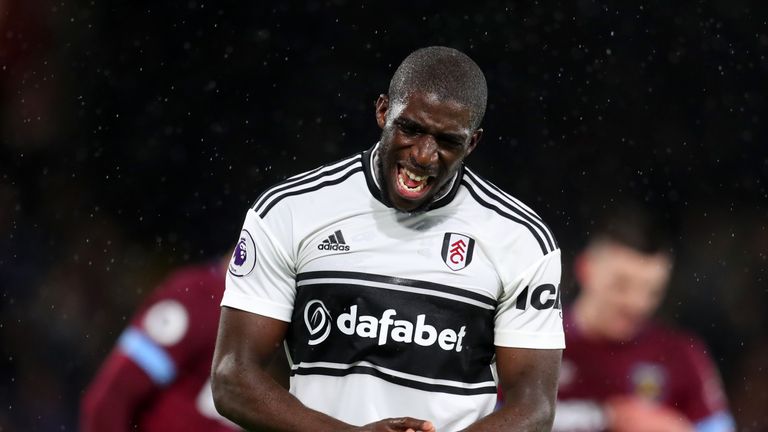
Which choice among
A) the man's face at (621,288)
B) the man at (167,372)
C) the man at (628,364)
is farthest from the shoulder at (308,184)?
the man's face at (621,288)

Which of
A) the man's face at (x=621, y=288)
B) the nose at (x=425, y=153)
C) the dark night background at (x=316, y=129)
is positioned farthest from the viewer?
the dark night background at (x=316, y=129)

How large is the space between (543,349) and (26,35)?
425 cm

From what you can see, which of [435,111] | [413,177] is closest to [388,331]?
[413,177]

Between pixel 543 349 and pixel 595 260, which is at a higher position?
pixel 595 260

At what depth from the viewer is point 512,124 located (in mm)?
6426

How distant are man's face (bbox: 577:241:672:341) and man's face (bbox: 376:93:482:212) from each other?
297 cm

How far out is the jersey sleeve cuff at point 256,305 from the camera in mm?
2691

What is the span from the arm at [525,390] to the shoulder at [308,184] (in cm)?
49

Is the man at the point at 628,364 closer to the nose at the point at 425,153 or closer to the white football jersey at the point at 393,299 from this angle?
the white football jersey at the point at 393,299

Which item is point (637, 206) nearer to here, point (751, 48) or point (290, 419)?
point (751, 48)

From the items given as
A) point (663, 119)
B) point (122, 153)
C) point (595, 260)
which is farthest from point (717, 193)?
point (122, 153)

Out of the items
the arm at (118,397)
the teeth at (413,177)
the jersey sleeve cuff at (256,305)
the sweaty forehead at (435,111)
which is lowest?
the arm at (118,397)

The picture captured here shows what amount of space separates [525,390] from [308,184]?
620mm

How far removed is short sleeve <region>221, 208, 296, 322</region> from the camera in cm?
270
